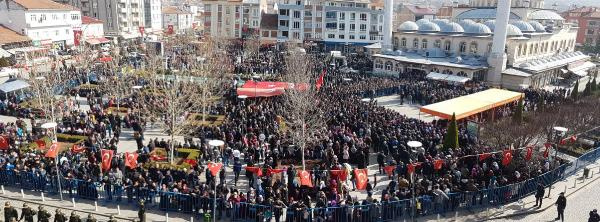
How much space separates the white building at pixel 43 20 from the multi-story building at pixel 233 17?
66.2 feet

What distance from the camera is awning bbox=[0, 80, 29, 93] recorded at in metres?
29.9

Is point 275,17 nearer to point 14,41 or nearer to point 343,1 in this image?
point 343,1

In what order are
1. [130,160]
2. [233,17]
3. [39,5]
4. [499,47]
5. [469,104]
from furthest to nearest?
[233,17]
[39,5]
[499,47]
[469,104]
[130,160]

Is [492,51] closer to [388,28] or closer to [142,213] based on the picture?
[388,28]

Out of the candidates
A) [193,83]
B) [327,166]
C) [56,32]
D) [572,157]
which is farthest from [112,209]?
[56,32]

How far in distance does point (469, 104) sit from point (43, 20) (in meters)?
51.1

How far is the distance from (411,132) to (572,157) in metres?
8.76

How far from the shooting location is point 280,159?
69.5 feet

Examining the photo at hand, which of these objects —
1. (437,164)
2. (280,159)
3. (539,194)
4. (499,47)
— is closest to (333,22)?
(499,47)

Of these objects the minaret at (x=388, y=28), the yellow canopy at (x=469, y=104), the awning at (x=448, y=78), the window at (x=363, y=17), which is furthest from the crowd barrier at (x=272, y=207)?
the window at (x=363, y=17)

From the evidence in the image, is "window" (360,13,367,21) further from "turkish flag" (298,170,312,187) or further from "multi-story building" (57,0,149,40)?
"turkish flag" (298,170,312,187)

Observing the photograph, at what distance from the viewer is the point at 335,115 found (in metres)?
25.8

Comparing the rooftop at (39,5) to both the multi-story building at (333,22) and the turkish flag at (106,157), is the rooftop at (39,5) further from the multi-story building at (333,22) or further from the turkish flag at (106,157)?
the turkish flag at (106,157)

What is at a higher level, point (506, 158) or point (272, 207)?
point (506, 158)
